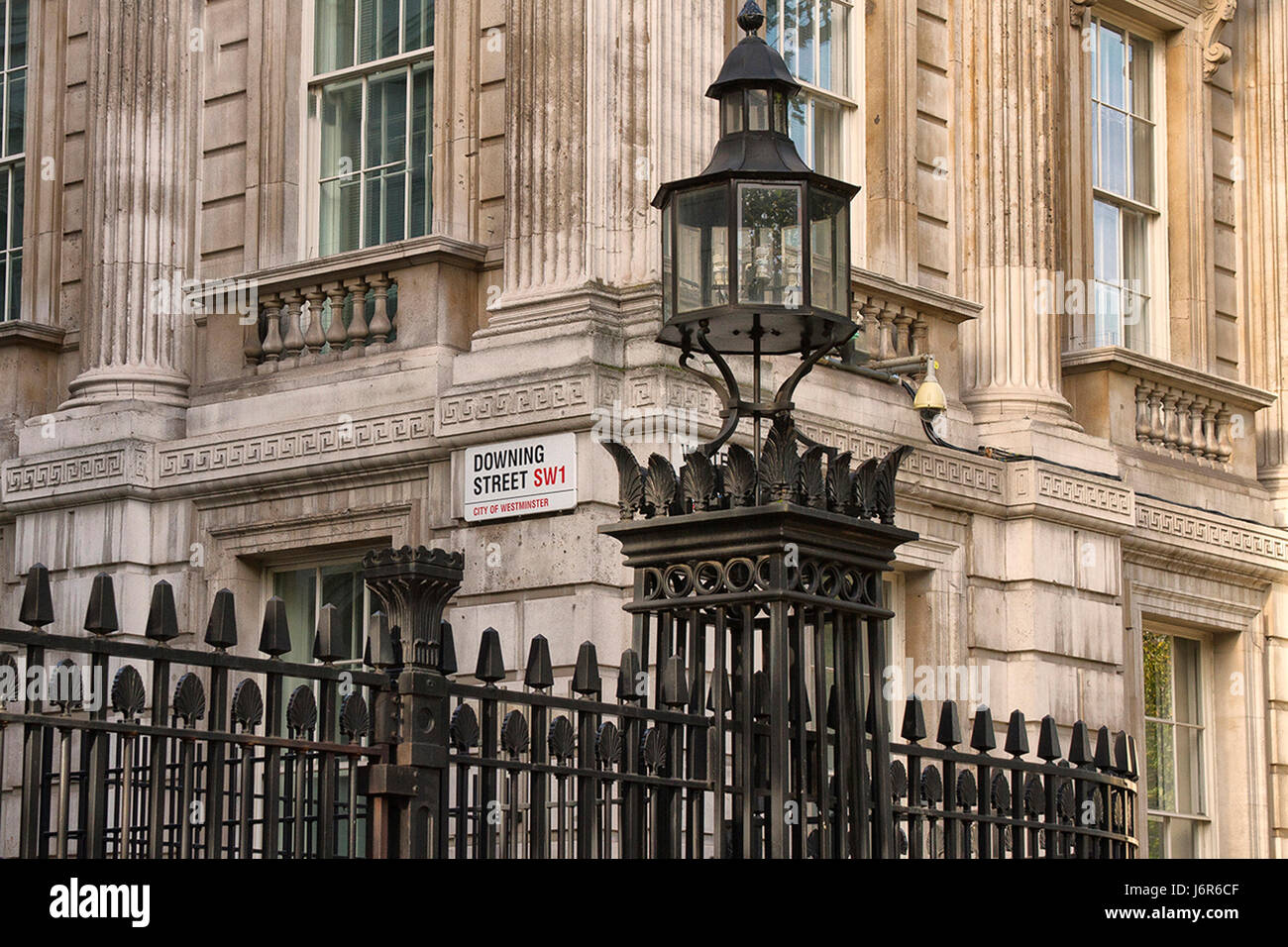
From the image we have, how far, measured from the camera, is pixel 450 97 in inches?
650

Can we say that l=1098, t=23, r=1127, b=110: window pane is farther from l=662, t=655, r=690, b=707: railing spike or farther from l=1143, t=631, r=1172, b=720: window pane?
l=662, t=655, r=690, b=707: railing spike

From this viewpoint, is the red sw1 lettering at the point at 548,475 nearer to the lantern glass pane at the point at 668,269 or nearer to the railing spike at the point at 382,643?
the lantern glass pane at the point at 668,269

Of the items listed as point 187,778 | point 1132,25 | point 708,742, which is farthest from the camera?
point 1132,25

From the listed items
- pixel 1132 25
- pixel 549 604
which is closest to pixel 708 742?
pixel 549 604

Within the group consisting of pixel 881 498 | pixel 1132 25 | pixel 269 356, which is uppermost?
pixel 1132 25

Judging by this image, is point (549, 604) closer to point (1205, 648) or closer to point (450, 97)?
point (450, 97)

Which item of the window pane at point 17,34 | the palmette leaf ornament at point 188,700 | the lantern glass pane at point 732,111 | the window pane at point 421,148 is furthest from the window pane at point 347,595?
the palmette leaf ornament at point 188,700

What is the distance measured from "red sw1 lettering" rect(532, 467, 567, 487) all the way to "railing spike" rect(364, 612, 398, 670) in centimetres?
731

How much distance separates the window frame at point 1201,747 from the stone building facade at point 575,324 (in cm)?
4

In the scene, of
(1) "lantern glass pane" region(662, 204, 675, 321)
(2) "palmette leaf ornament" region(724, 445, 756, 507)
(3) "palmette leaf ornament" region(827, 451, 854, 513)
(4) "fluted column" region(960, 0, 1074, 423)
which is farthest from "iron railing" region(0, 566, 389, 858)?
(4) "fluted column" region(960, 0, 1074, 423)

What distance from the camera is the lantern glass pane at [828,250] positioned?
A: 9039 millimetres

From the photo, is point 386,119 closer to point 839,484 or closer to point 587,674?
point 839,484

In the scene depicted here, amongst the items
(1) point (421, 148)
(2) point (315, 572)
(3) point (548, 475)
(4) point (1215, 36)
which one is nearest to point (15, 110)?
(1) point (421, 148)
